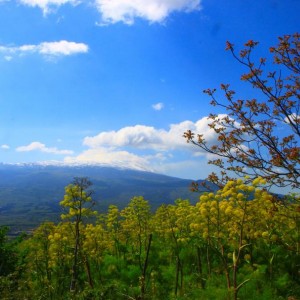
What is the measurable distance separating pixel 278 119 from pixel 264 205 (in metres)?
5.16

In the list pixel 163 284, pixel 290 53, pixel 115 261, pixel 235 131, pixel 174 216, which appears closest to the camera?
pixel 290 53

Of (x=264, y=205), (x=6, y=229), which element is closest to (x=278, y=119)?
(x=264, y=205)

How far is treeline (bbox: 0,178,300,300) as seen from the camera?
1340 centimetres

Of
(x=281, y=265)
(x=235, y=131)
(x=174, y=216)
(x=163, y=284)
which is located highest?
(x=235, y=131)

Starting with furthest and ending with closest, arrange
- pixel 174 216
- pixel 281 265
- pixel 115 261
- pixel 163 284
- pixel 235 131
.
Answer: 1. pixel 115 261
2. pixel 174 216
3. pixel 163 284
4. pixel 281 265
5. pixel 235 131

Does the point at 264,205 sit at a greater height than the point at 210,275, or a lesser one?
greater

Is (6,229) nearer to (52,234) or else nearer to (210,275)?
(52,234)

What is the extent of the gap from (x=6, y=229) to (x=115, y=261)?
8137 mm

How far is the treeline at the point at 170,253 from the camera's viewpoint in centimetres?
1340

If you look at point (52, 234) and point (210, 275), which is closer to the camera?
point (210, 275)

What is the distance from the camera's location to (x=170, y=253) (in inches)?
966

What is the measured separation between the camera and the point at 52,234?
22.3 metres

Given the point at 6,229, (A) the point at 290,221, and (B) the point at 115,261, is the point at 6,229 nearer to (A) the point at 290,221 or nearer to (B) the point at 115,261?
(B) the point at 115,261

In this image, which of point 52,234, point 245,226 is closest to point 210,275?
point 245,226
